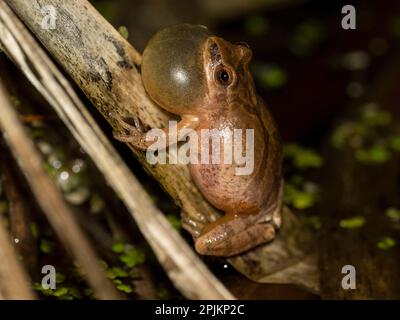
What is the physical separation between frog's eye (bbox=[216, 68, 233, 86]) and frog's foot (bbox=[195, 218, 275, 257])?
735 millimetres

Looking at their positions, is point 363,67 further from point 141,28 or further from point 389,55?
point 141,28

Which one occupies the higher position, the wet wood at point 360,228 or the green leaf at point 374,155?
the green leaf at point 374,155

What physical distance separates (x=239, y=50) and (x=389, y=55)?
3.42 metres

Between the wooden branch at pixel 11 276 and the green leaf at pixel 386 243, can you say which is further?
the green leaf at pixel 386 243

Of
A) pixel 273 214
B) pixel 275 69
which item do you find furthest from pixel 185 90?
pixel 275 69

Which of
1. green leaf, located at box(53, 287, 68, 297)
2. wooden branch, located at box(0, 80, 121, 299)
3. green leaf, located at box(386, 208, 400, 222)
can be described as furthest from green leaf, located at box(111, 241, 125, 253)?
green leaf, located at box(386, 208, 400, 222)

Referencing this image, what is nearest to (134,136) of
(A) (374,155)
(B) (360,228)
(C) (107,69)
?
(C) (107,69)

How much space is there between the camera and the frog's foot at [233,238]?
2.95 meters

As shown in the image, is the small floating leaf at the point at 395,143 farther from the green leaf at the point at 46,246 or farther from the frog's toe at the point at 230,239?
the green leaf at the point at 46,246

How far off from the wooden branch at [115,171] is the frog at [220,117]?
1.46 ft

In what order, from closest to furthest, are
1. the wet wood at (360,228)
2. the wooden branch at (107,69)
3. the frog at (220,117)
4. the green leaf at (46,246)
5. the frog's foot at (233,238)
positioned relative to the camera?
the wooden branch at (107,69)
the frog at (220,117)
the frog's foot at (233,238)
the wet wood at (360,228)
the green leaf at (46,246)

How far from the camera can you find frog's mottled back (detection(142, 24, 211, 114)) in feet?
8.60

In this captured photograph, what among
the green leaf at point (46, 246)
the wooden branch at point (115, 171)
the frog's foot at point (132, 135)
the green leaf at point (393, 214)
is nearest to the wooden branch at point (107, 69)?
the frog's foot at point (132, 135)
